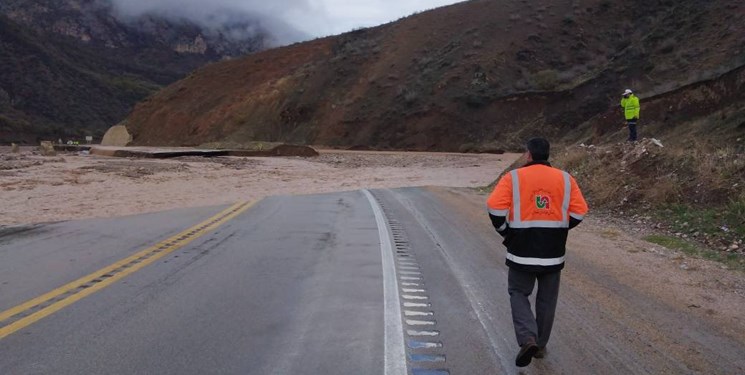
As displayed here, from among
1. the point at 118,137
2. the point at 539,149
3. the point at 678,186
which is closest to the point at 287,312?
the point at 539,149

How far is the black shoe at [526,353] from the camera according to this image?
4066 mm

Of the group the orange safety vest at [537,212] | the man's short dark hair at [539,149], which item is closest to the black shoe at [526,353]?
the orange safety vest at [537,212]

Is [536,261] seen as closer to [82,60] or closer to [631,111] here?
[631,111]

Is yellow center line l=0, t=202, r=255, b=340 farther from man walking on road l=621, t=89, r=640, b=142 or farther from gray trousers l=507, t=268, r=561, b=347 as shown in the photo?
man walking on road l=621, t=89, r=640, b=142

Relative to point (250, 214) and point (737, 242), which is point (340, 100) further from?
point (737, 242)

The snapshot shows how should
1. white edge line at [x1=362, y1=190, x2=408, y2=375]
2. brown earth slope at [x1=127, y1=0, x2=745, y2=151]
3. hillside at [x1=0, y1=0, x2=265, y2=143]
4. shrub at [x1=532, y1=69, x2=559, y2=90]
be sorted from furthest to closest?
hillside at [x1=0, y1=0, x2=265, y2=143] < shrub at [x1=532, y1=69, x2=559, y2=90] < brown earth slope at [x1=127, y1=0, x2=745, y2=151] < white edge line at [x1=362, y1=190, x2=408, y2=375]

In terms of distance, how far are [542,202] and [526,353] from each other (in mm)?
974

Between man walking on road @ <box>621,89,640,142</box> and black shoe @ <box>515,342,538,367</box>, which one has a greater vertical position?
man walking on road @ <box>621,89,640,142</box>

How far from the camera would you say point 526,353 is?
4.07m

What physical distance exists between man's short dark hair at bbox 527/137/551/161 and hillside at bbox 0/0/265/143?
276ft

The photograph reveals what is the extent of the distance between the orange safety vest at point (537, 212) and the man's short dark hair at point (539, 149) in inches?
3.3

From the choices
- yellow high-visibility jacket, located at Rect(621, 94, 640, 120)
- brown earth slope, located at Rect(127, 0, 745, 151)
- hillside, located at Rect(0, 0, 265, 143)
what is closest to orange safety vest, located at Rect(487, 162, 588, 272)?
yellow high-visibility jacket, located at Rect(621, 94, 640, 120)

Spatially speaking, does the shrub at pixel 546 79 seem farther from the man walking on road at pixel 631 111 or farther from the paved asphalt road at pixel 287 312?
the paved asphalt road at pixel 287 312

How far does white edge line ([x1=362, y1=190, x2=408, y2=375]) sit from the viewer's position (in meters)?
4.20
